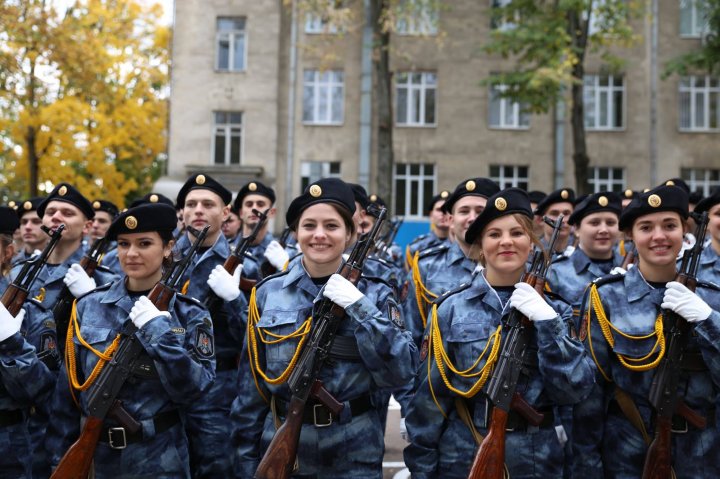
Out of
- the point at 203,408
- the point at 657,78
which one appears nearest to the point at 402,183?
the point at 657,78

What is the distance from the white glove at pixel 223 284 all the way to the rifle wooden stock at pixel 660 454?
2.86m

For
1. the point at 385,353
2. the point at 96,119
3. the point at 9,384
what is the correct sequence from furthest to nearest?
the point at 96,119, the point at 9,384, the point at 385,353

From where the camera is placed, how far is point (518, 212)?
394cm

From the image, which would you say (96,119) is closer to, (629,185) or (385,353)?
(629,185)

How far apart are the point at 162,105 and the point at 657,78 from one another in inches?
627

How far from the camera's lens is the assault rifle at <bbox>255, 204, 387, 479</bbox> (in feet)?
11.6

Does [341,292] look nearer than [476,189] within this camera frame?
Yes

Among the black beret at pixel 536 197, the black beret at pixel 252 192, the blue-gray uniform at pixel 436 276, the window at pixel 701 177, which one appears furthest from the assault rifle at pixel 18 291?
the window at pixel 701 177

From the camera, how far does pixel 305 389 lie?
12.0 feet

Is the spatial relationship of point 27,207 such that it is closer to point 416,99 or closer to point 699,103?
point 416,99

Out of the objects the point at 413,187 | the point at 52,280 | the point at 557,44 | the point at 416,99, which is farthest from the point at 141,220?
the point at 416,99

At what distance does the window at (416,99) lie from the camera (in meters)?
24.1

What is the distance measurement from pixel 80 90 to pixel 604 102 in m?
15.7

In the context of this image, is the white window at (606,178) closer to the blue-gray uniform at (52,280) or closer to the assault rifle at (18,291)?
the blue-gray uniform at (52,280)
